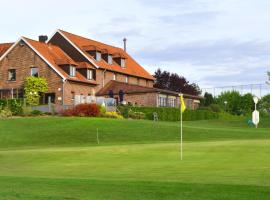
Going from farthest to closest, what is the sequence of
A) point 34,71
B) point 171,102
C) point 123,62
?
point 123,62 < point 171,102 < point 34,71

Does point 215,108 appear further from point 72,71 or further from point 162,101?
point 72,71

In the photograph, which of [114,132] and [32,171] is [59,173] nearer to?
[32,171]

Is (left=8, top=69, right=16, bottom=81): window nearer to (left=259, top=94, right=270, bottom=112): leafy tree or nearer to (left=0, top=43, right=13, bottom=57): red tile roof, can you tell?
(left=0, top=43, right=13, bottom=57): red tile roof

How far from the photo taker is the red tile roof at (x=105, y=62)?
69.0 m

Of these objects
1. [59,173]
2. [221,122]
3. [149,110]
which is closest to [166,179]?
[59,173]

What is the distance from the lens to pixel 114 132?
41938 millimetres

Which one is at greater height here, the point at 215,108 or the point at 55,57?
the point at 55,57

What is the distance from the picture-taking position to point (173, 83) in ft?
280

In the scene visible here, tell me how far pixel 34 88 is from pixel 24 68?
4243 mm

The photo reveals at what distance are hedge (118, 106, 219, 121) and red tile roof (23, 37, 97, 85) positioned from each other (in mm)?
8830

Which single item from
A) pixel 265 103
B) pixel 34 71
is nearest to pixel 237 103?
pixel 265 103

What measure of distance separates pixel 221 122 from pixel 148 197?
52.9 m

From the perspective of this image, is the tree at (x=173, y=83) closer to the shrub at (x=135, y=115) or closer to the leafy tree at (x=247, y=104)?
the leafy tree at (x=247, y=104)

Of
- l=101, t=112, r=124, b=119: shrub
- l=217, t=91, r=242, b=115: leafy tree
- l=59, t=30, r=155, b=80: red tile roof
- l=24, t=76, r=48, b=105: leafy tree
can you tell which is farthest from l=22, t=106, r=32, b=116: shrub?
l=217, t=91, r=242, b=115: leafy tree
